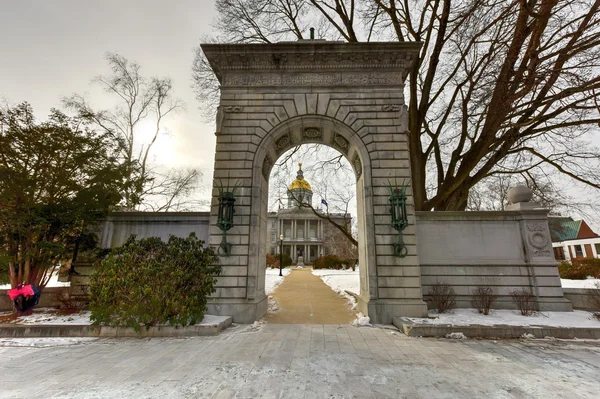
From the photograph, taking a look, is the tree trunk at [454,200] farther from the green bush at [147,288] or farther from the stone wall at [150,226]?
the green bush at [147,288]

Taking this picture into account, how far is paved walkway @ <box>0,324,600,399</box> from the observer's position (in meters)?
3.54

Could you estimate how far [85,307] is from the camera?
25.9 ft

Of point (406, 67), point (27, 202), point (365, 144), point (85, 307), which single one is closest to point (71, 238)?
point (27, 202)

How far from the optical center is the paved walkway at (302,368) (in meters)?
3.54

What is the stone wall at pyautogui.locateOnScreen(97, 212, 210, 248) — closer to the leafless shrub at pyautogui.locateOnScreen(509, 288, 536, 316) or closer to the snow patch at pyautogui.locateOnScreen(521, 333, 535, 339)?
the snow patch at pyautogui.locateOnScreen(521, 333, 535, 339)

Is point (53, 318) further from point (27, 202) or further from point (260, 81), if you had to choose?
point (260, 81)

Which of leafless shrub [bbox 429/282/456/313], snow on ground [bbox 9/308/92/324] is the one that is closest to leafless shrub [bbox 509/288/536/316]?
leafless shrub [bbox 429/282/456/313]

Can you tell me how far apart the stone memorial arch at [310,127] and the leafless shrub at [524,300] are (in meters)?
3.08

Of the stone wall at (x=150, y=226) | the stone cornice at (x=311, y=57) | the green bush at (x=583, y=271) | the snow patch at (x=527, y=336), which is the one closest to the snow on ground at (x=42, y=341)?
the stone wall at (x=150, y=226)

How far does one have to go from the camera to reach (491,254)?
845 centimetres

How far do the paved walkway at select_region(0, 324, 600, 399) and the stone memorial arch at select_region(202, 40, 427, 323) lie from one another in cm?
222

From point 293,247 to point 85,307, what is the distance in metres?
57.7

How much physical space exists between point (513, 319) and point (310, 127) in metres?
8.40

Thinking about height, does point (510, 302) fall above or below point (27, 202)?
below
